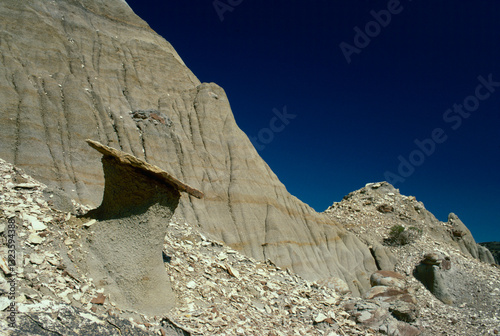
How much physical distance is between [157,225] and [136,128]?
30.4ft

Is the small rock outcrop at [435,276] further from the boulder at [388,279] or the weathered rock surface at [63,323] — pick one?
the weathered rock surface at [63,323]

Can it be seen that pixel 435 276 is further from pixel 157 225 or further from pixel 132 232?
pixel 132 232

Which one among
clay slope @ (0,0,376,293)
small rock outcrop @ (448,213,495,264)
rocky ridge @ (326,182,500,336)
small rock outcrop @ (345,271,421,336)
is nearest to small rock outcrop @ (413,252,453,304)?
rocky ridge @ (326,182,500,336)

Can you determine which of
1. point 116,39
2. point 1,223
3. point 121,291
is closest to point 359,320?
point 121,291

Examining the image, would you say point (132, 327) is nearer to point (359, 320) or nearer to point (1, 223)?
point (1, 223)

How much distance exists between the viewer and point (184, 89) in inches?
810

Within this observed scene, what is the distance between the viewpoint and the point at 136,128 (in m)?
16.5

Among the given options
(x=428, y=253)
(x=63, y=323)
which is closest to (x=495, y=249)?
(x=428, y=253)

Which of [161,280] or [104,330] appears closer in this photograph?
[104,330]

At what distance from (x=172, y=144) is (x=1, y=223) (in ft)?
34.9

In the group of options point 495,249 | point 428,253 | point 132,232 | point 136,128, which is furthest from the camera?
point 495,249

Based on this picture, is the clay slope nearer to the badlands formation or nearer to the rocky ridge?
the badlands formation

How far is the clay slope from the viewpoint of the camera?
13.9 metres

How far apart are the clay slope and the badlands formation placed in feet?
0.26
